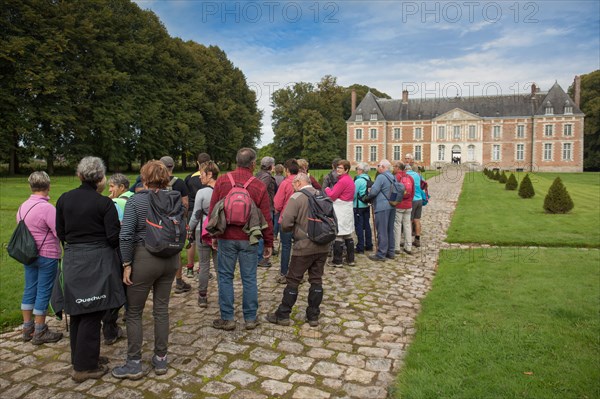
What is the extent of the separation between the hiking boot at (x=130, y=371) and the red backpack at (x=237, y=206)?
1.71m

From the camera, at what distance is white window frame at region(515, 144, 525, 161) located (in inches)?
2279

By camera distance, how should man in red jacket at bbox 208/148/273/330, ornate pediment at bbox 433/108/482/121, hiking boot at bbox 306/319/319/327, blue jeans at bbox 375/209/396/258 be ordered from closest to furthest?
man in red jacket at bbox 208/148/273/330
hiking boot at bbox 306/319/319/327
blue jeans at bbox 375/209/396/258
ornate pediment at bbox 433/108/482/121

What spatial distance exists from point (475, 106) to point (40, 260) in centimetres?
6393

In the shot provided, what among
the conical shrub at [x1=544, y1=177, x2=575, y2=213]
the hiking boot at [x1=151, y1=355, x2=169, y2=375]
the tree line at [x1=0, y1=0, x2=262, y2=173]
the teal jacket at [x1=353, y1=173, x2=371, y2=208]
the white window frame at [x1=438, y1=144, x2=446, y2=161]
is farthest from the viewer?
the white window frame at [x1=438, y1=144, x2=446, y2=161]

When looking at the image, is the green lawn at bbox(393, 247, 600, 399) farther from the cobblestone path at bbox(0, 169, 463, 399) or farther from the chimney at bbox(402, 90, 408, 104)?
the chimney at bbox(402, 90, 408, 104)

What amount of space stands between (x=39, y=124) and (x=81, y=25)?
7.01 m

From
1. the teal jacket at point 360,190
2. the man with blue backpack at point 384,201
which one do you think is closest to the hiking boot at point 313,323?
the man with blue backpack at point 384,201

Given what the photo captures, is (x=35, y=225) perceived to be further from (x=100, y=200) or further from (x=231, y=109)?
(x=231, y=109)

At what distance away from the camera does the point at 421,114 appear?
206 ft

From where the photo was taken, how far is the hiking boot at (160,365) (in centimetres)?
411

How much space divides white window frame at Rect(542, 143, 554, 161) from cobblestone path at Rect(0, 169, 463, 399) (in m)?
58.3

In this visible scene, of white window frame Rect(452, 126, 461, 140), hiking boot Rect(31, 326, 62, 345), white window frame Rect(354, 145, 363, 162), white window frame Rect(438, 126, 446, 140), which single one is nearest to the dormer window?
white window frame Rect(452, 126, 461, 140)

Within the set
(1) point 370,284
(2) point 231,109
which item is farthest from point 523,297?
(2) point 231,109

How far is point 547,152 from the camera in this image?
184 feet
